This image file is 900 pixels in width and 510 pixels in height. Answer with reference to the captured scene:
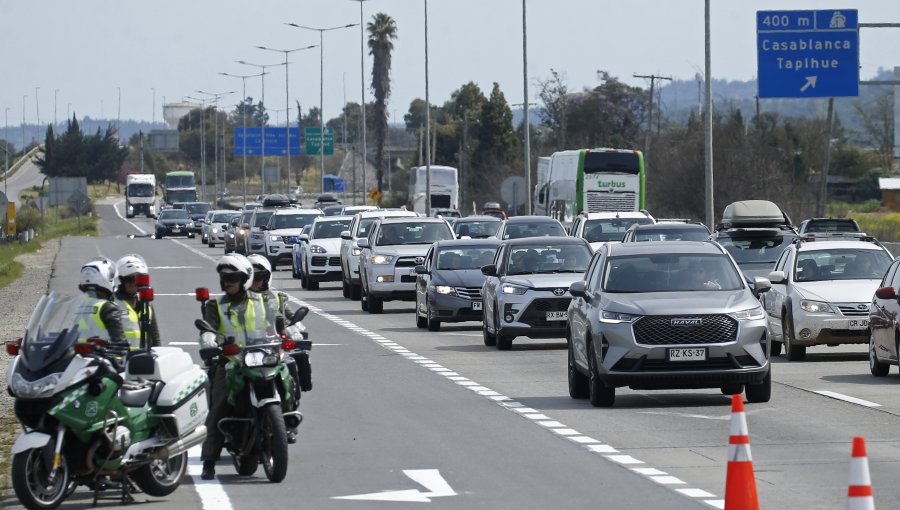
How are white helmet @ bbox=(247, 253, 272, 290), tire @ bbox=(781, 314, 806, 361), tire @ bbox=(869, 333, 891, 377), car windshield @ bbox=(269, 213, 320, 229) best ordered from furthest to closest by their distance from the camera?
car windshield @ bbox=(269, 213, 320, 229)
tire @ bbox=(781, 314, 806, 361)
tire @ bbox=(869, 333, 891, 377)
white helmet @ bbox=(247, 253, 272, 290)

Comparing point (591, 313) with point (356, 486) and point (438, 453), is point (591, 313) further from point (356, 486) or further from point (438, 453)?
point (356, 486)

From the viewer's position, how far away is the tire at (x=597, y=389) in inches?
701

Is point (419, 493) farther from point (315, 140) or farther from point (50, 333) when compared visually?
point (315, 140)

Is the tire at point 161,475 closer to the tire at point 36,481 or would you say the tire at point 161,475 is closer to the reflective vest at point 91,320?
the tire at point 36,481

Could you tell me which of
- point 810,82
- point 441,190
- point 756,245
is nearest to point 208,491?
point 756,245

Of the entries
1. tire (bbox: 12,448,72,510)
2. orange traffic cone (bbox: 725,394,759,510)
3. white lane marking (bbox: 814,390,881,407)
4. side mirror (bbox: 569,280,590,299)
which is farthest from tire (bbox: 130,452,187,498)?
white lane marking (bbox: 814,390,881,407)

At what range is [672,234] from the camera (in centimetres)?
3412

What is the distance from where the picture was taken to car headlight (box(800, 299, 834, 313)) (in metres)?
23.5

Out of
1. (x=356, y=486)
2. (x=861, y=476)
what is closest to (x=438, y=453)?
(x=356, y=486)

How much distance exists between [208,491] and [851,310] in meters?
13.0

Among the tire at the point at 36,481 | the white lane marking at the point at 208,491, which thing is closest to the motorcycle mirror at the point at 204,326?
the white lane marking at the point at 208,491

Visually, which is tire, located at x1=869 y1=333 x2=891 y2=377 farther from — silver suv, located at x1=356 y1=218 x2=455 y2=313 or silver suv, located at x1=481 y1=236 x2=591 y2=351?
silver suv, located at x1=356 y1=218 x2=455 y2=313

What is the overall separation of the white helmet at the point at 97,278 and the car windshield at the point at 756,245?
1798 centimetres

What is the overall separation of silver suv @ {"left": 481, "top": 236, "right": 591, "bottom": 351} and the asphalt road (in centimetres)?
45
